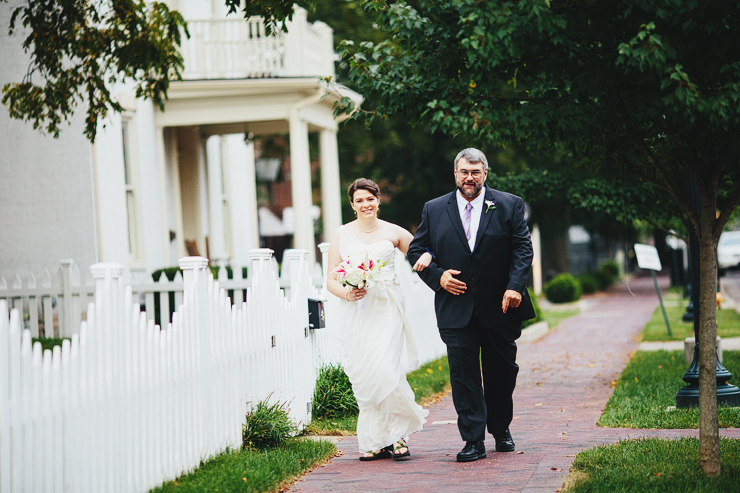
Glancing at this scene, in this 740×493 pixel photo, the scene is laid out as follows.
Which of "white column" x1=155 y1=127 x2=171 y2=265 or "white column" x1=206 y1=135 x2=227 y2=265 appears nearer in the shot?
"white column" x1=155 y1=127 x2=171 y2=265

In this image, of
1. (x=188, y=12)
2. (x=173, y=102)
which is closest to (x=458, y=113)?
(x=173, y=102)

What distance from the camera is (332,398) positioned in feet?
26.2

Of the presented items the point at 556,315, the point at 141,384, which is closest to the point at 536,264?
the point at 556,315

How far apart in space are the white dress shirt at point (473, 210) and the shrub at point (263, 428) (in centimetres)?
195

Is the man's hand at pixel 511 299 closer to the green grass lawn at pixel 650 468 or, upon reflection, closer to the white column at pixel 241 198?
the green grass lawn at pixel 650 468

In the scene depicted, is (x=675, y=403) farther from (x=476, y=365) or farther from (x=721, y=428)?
(x=476, y=365)

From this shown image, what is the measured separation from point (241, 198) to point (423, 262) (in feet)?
43.1

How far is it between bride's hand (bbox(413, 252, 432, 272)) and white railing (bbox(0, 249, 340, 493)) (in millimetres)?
1296

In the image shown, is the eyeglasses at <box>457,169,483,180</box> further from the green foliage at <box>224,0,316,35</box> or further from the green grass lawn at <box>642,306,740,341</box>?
the green grass lawn at <box>642,306,740,341</box>

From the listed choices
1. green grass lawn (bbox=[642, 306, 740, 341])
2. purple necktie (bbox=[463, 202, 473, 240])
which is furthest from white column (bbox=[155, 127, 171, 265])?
purple necktie (bbox=[463, 202, 473, 240])

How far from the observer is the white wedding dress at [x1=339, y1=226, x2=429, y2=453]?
242 inches

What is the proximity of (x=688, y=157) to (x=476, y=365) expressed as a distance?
A: 6.33 ft

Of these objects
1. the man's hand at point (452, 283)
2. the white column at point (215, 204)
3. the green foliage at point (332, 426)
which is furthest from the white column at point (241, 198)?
the man's hand at point (452, 283)

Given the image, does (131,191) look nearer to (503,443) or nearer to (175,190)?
(175,190)
